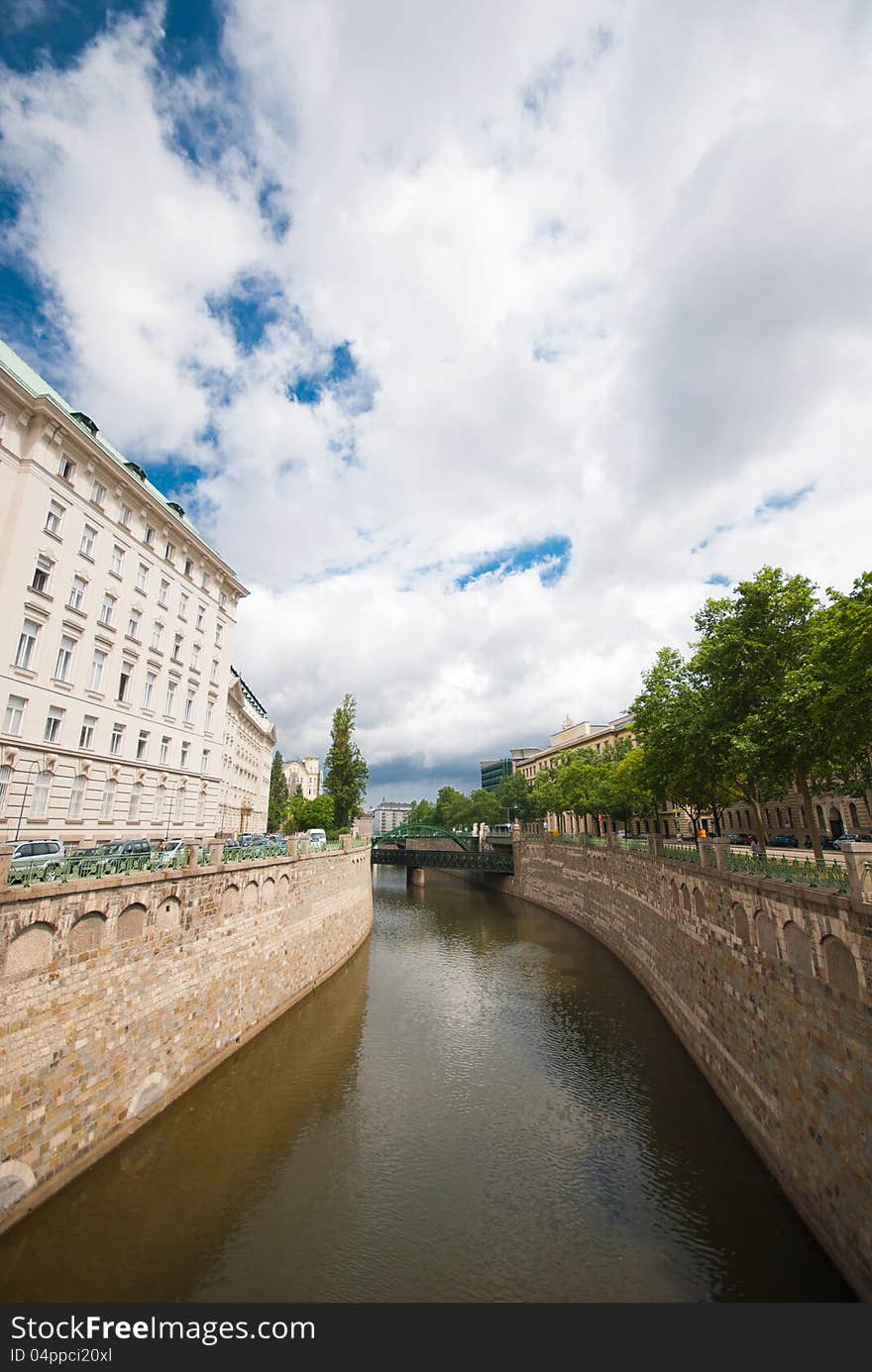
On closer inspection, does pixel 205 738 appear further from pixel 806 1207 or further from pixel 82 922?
pixel 806 1207

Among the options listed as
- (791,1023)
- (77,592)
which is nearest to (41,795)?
(77,592)

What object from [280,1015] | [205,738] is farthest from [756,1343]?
[205,738]

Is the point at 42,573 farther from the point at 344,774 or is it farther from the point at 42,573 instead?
the point at 344,774

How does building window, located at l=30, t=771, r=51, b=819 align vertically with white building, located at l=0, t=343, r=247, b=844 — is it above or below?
below

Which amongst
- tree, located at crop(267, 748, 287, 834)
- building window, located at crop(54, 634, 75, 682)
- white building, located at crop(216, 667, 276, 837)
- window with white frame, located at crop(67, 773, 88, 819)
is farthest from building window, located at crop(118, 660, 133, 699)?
tree, located at crop(267, 748, 287, 834)

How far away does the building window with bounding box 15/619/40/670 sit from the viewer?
2436 cm

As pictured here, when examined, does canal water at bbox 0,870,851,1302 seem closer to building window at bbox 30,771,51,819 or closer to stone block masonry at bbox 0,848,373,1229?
stone block masonry at bbox 0,848,373,1229

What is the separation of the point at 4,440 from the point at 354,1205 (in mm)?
30471

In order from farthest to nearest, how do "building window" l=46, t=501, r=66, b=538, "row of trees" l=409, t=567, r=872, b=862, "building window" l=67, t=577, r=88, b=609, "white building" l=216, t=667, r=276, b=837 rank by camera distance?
"white building" l=216, t=667, r=276, b=837, "building window" l=67, t=577, r=88, b=609, "building window" l=46, t=501, r=66, b=538, "row of trees" l=409, t=567, r=872, b=862

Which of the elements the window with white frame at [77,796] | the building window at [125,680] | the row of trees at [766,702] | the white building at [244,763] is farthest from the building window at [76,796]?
the row of trees at [766,702]

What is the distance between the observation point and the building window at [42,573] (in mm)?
25414

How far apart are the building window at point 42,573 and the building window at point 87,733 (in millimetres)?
6265

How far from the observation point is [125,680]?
30547 mm

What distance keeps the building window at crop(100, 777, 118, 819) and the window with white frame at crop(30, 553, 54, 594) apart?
961cm
